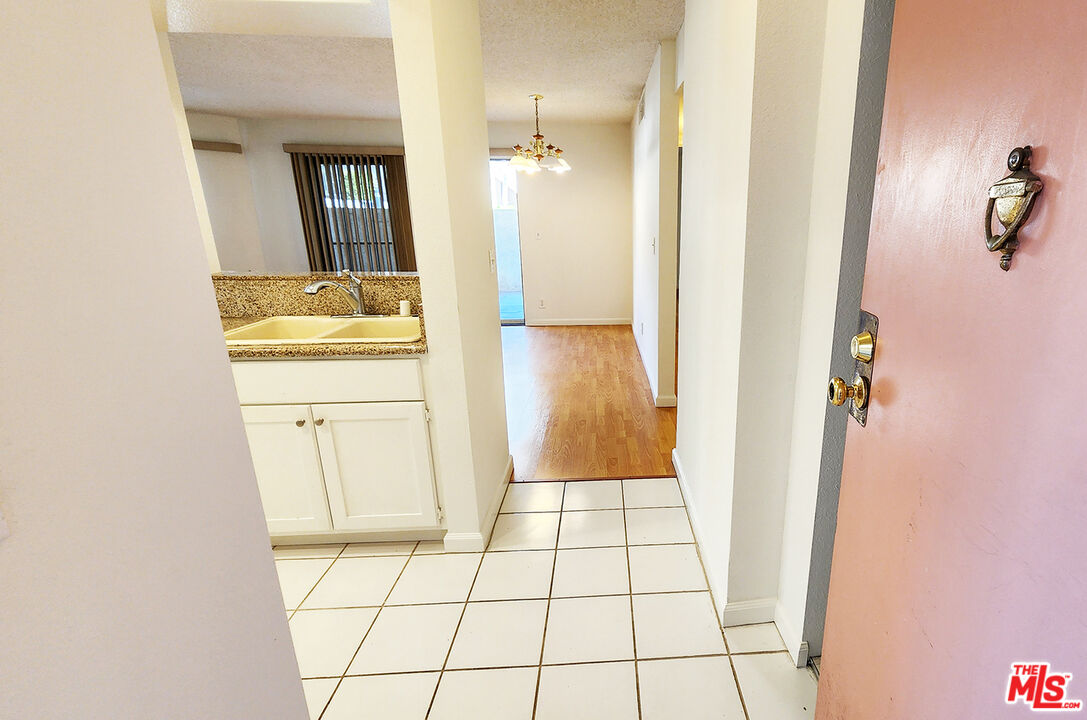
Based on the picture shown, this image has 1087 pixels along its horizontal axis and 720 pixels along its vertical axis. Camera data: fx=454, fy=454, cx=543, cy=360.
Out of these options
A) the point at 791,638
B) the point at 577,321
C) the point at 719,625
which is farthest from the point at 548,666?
the point at 577,321

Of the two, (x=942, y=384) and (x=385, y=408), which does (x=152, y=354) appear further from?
(x=385, y=408)

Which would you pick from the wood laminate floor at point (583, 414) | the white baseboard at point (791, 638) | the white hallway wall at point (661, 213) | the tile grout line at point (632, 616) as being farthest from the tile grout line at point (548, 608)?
the white hallway wall at point (661, 213)

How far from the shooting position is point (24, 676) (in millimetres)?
401

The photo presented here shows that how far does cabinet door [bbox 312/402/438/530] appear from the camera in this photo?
1711 mm

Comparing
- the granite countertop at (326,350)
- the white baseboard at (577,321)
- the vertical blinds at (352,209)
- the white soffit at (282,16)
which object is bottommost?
the white baseboard at (577,321)

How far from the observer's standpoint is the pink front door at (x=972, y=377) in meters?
0.42

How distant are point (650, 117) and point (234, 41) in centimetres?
274

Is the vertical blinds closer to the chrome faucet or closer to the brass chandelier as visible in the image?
the brass chandelier

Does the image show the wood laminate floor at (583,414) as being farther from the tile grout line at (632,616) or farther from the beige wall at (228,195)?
the beige wall at (228,195)

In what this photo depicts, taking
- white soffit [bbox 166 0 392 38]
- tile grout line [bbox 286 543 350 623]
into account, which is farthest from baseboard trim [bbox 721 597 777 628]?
white soffit [bbox 166 0 392 38]

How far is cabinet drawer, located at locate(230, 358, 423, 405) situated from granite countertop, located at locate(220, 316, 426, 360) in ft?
0.09

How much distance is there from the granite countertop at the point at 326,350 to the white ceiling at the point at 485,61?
1.29 m

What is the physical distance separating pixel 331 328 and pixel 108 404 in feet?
5.54

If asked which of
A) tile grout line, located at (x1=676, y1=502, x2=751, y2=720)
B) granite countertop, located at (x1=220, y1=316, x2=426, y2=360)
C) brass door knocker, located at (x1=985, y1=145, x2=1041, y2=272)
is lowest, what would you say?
tile grout line, located at (x1=676, y1=502, x2=751, y2=720)
